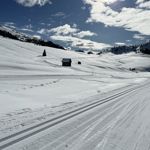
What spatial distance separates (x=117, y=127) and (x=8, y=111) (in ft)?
14.8

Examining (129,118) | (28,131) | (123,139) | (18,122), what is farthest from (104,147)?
(129,118)

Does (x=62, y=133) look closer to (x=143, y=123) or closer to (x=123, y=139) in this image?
(x=123, y=139)

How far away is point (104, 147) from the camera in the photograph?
7254 mm

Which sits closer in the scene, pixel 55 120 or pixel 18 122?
pixel 18 122

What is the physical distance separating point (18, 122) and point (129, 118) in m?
4.75

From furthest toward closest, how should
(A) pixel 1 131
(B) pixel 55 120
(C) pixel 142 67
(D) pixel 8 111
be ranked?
(C) pixel 142 67 < (D) pixel 8 111 < (B) pixel 55 120 < (A) pixel 1 131

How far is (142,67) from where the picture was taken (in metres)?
170

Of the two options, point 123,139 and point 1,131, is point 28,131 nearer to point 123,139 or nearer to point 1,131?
point 1,131

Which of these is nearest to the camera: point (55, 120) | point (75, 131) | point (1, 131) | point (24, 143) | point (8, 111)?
point (24, 143)

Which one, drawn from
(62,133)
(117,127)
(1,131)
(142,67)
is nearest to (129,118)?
(117,127)

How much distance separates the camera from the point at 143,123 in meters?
11.1

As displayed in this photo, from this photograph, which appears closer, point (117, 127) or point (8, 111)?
point (117, 127)

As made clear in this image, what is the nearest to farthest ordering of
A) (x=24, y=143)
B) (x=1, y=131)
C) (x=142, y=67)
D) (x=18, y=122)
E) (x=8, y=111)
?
(x=24, y=143) < (x=1, y=131) < (x=18, y=122) < (x=8, y=111) < (x=142, y=67)

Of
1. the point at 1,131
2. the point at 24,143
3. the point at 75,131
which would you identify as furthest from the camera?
the point at 75,131
